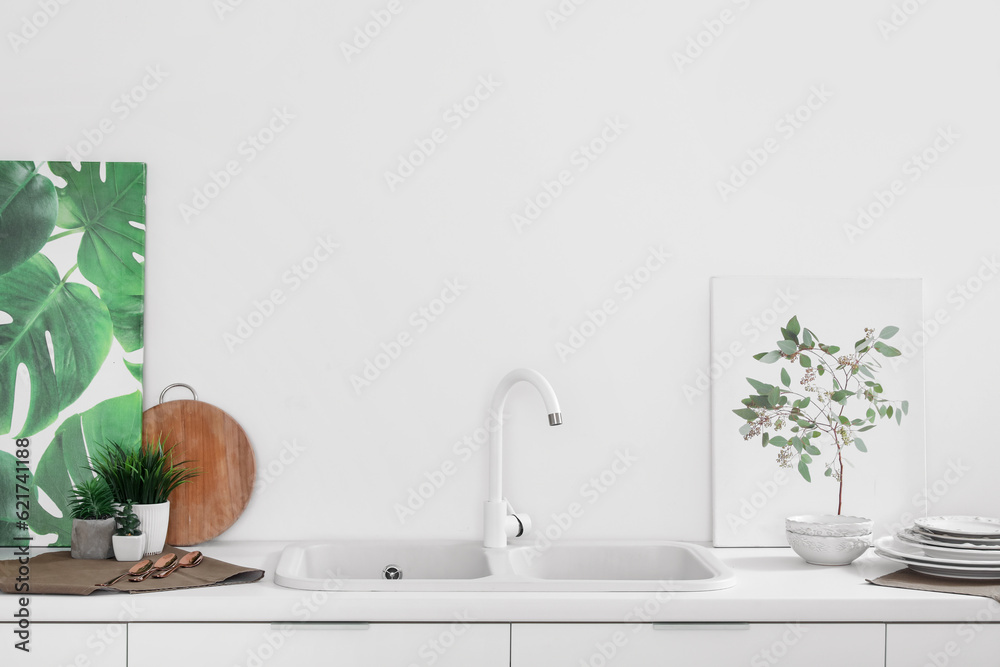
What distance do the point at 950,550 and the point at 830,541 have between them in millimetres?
217

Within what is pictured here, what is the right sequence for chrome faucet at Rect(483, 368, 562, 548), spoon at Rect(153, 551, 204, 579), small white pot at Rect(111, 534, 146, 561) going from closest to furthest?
spoon at Rect(153, 551, 204, 579)
small white pot at Rect(111, 534, 146, 561)
chrome faucet at Rect(483, 368, 562, 548)

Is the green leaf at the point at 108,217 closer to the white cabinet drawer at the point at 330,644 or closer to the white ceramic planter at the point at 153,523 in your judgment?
the white ceramic planter at the point at 153,523

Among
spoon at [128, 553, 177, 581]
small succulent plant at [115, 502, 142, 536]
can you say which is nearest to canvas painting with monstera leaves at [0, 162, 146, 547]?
small succulent plant at [115, 502, 142, 536]

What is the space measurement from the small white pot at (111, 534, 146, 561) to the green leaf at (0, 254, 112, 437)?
0.39 meters

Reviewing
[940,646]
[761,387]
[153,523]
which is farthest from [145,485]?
[940,646]

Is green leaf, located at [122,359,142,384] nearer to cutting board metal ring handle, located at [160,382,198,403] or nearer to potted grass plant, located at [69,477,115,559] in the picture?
cutting board metal ring handle, located at [160,382,198,403]

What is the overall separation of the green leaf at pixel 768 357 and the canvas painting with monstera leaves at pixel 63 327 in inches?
56.6

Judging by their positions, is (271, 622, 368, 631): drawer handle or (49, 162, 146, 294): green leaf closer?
(271, 622, 368, 631): drawer handle

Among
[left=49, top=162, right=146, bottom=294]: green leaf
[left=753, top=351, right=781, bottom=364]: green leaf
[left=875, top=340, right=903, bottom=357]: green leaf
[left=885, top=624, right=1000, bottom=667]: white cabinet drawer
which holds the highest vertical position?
[left=49, top=162, right=146, bottom=294]: green leaf

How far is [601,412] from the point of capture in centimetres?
193

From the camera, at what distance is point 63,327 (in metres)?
1.84

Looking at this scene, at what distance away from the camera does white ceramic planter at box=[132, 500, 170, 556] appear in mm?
1715

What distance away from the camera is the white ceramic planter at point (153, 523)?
171 centimetres

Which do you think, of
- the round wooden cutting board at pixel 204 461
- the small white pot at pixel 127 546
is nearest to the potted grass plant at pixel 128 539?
the small white pot at pixel 127 546
